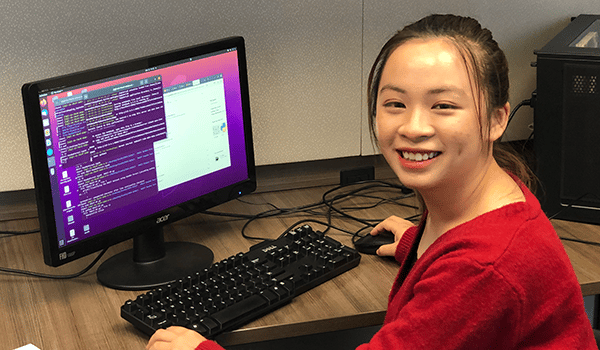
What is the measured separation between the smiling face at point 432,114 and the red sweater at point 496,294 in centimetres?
9

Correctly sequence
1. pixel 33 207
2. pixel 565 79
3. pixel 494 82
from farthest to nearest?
pixel 33 207, pixel 565 79, pixel 494 82

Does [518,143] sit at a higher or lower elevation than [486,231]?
lower

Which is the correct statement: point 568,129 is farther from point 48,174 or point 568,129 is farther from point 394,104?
point 48,174

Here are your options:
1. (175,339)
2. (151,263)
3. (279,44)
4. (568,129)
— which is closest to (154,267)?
(151,263)

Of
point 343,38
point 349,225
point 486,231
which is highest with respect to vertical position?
point 343,38

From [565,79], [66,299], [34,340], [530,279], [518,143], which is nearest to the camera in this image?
[530,279]

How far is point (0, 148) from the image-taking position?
1.52 meters

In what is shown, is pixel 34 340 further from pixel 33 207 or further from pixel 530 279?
pixel 530 279

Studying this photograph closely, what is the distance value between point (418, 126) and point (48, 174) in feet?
2.04

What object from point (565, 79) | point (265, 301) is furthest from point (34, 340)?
point (565, 79)

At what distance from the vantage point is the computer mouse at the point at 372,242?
141cm

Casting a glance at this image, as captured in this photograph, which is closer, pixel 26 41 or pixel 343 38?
pixel 26 41

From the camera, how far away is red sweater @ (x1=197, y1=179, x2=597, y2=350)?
863mm

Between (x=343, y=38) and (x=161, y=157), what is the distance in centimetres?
58
